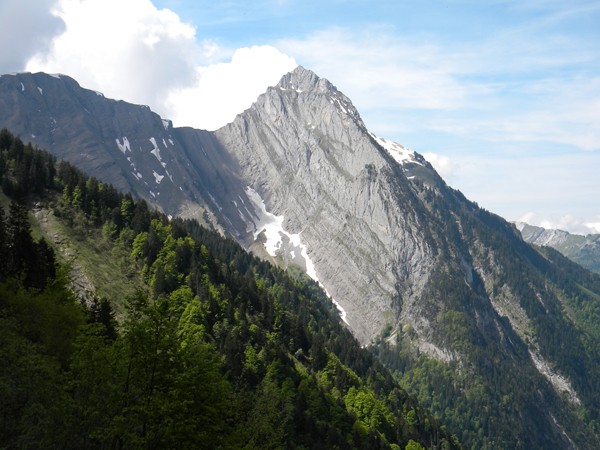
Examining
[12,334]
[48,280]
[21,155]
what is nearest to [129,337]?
[12,334]

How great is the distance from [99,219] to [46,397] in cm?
7932

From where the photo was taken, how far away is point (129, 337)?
101ft

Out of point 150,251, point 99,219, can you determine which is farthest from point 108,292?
point 99,219

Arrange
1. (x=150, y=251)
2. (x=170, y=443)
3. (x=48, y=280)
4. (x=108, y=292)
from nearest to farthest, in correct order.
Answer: (x=170, y=443) < (x=48, y=280) < (x=108, y=292) < (x=150, y=251)

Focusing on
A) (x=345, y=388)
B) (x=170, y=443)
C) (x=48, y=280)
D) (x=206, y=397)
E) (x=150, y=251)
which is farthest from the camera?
(x=345, y=388)

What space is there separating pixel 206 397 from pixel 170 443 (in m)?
3.74

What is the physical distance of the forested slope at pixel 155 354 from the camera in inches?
1198

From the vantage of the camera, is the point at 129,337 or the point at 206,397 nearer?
the point at 129,337

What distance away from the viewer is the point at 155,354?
3102cm

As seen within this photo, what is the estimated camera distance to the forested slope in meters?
30.4

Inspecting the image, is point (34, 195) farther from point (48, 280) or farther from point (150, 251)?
point (48, 280)

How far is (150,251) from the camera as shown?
100438mm

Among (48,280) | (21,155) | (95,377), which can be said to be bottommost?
(95,377)

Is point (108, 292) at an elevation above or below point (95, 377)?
above
